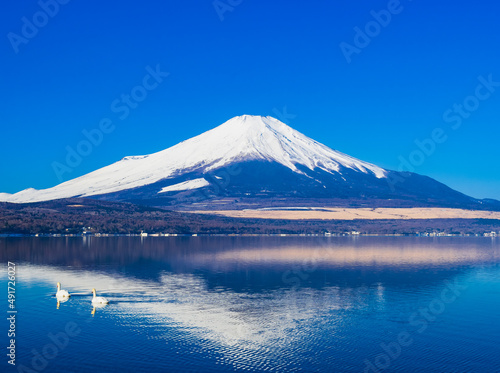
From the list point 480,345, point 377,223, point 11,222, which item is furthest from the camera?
point 377,223

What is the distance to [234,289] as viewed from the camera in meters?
43.8

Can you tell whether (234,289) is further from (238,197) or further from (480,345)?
(238,197)

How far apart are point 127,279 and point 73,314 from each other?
15.0m

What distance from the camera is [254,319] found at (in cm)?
3238

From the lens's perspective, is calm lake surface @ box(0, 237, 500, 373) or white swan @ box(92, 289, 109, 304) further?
white swan @ box(92, 289, 109, 304)

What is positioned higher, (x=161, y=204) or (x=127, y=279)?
(x=161, y=204)

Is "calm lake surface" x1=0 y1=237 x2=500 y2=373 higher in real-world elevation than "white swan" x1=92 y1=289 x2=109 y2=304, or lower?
lower

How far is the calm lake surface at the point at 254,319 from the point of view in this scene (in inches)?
961

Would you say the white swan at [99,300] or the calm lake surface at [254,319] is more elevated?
the white swan at [99,300]

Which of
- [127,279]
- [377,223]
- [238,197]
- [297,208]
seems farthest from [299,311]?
[238,197]

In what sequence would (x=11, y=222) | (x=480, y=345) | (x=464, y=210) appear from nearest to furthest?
(x=480, y=345) < (x=11, y=222) < (x=464, y=210)

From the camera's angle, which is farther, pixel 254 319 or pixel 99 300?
pixel 99 300

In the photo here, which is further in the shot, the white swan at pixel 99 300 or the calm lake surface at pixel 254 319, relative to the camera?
the white swan at pixel 99 300

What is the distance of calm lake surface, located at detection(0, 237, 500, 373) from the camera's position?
2442cm
